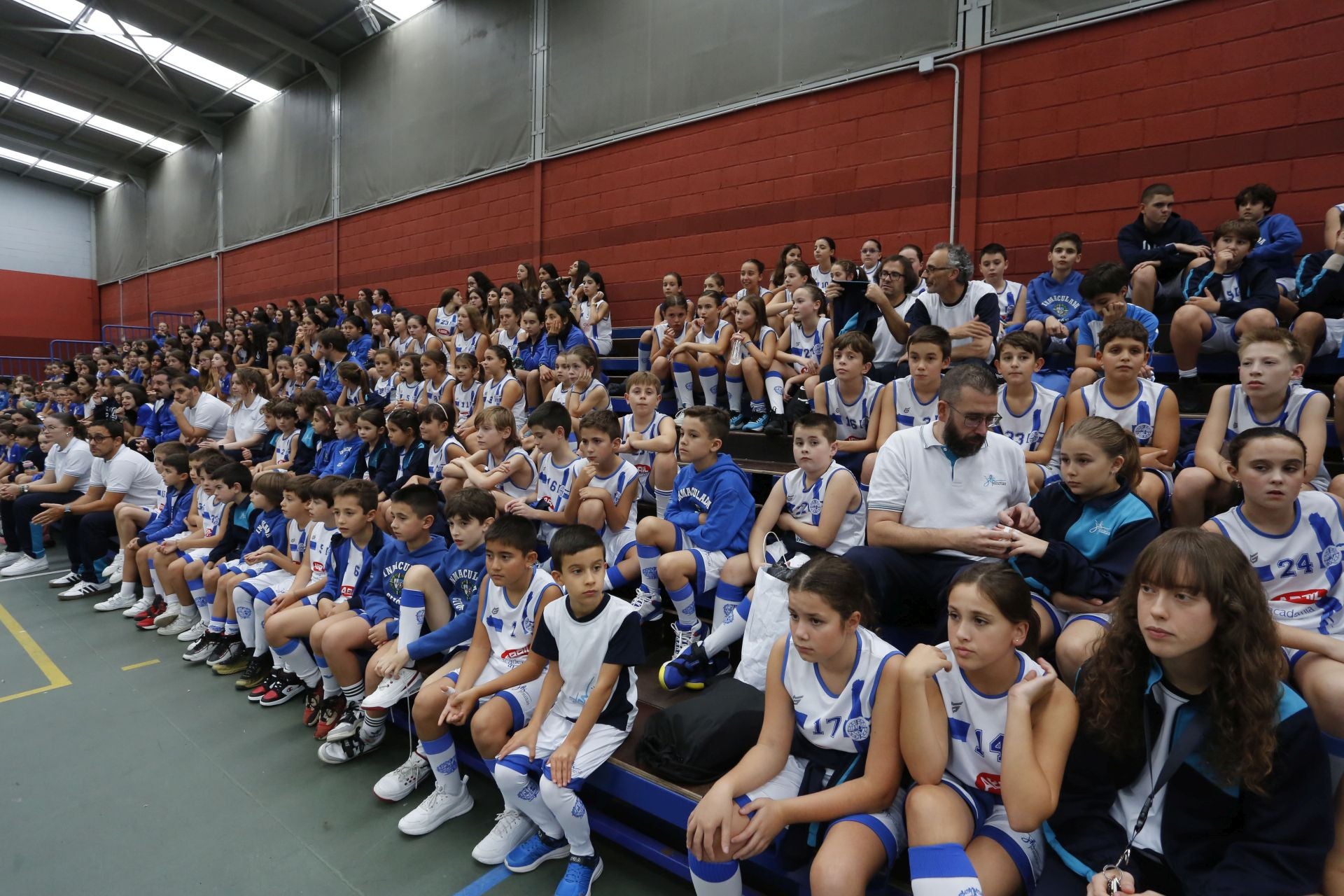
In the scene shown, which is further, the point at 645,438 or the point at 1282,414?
the point at 645,438

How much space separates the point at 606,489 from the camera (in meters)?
3.64

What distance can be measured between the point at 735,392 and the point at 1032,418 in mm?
2353

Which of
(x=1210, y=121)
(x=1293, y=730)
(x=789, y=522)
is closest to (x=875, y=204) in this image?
(x=1210, y=121)

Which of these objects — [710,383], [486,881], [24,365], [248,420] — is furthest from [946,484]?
[24,365]

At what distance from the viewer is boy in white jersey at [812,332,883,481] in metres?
3.85

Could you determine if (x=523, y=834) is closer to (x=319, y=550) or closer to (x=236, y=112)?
(x=319, y=550)

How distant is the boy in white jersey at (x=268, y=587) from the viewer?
3742 mm

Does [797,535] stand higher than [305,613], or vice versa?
[797,535]

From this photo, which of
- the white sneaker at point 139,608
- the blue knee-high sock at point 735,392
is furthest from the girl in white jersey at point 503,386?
the white sneaker at point 139,608

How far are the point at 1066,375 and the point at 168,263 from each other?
20.2 meters

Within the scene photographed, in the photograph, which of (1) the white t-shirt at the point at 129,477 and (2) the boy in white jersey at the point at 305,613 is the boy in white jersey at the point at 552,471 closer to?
(2) the boy in white jersey at the point at 305,613

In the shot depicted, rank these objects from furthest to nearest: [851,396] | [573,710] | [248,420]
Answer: [248,420] → [851,396] → [573,710]

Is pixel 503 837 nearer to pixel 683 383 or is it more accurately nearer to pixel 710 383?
pixel 710 383

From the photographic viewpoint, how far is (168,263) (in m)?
16.9
